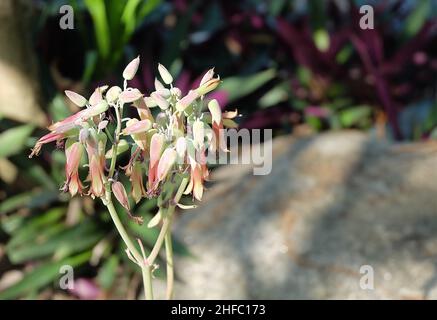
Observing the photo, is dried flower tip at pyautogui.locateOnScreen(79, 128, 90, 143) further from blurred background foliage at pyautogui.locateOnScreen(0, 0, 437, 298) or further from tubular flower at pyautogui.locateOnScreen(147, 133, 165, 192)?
blurred background foliage at pyautogui.locateOnScreen(0, 0, 437, 298)

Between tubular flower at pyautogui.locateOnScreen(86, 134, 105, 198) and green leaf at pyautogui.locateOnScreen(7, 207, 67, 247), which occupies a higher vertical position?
tubular flower at pyautogui.locateOnScreen(86, 134, 105, 198)

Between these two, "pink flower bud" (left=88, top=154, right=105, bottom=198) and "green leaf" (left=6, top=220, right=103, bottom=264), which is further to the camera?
"green leaf" (left=6, top=220, right=103, bottom=264)

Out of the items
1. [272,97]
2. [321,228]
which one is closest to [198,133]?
[321,228]

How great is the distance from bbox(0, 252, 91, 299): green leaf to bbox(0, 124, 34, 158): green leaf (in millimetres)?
310

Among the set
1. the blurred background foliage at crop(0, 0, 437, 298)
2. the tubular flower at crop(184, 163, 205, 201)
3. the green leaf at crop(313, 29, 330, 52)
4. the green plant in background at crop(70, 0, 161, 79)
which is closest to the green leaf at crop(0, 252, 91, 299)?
the blurred background foliage at crop(0, 0, 437, 298)

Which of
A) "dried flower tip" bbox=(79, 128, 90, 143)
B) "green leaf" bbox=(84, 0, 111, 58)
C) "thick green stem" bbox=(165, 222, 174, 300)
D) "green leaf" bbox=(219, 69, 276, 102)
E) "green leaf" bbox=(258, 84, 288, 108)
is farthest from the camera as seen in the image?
"green leaf" bbox=(258, 84, 288, 108)

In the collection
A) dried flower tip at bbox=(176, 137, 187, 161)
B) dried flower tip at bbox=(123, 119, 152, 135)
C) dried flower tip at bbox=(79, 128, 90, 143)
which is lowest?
dried flower tip at bbox=(176, 137, 187, 161)

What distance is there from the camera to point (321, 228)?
1945 millimetres

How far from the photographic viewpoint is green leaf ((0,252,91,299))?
1914mm

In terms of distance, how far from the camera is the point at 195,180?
41.7 inches

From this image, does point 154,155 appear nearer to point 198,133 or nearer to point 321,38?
point 198,133

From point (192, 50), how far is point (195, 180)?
162cm

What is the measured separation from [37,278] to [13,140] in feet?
1.18

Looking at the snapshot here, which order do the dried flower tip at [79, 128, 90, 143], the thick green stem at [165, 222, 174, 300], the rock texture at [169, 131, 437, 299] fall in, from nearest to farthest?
the dried flower tip at [79, 128, 90, 143]
the thick green stem at [165, 222, 174, 300]
the rock texture at [169, 131, 437, 299]
